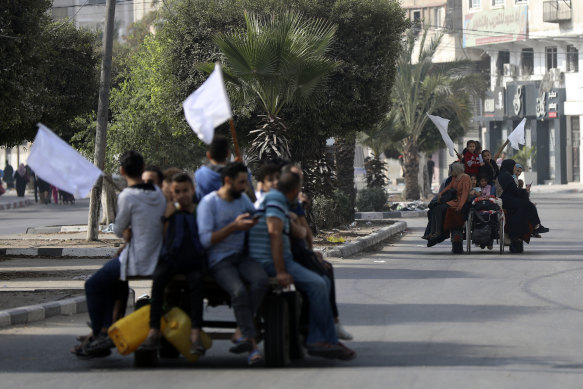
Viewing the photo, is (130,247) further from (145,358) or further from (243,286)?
(243,286)

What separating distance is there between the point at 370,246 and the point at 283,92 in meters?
3.80

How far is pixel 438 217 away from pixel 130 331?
38.8ft

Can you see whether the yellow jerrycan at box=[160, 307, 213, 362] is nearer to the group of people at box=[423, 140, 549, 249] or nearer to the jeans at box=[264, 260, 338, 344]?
the jeans at box=[264, 260, 338, 344]

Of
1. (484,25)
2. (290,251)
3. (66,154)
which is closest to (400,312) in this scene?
(290,251)

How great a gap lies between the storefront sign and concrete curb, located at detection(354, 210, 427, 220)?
3492cm

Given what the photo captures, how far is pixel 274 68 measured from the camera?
2005 centimetres

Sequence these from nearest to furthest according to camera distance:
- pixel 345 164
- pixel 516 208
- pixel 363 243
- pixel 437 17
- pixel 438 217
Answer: pixel 516 208
pixel 438 217
pixel 363 243
pixel 345 164
pixel 437 17

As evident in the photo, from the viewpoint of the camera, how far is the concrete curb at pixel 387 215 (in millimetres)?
33812

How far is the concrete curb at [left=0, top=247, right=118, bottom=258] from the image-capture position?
20.1m

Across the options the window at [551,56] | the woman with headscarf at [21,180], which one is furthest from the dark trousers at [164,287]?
the window at [551,56]

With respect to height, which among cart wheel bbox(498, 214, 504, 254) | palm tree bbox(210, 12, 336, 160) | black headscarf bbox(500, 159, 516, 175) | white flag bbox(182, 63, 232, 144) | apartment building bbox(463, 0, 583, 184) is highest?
apartment building bbox(463, 0, 583, 184)

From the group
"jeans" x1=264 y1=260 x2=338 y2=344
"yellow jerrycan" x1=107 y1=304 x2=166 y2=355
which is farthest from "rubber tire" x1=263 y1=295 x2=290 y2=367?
"yellow jerrycan" x1=107 y1=304 x2=166 y2=355

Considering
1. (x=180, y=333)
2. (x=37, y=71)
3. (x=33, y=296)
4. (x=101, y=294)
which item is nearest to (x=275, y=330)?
(x=180, y=333)

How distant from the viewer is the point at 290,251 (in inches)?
349
